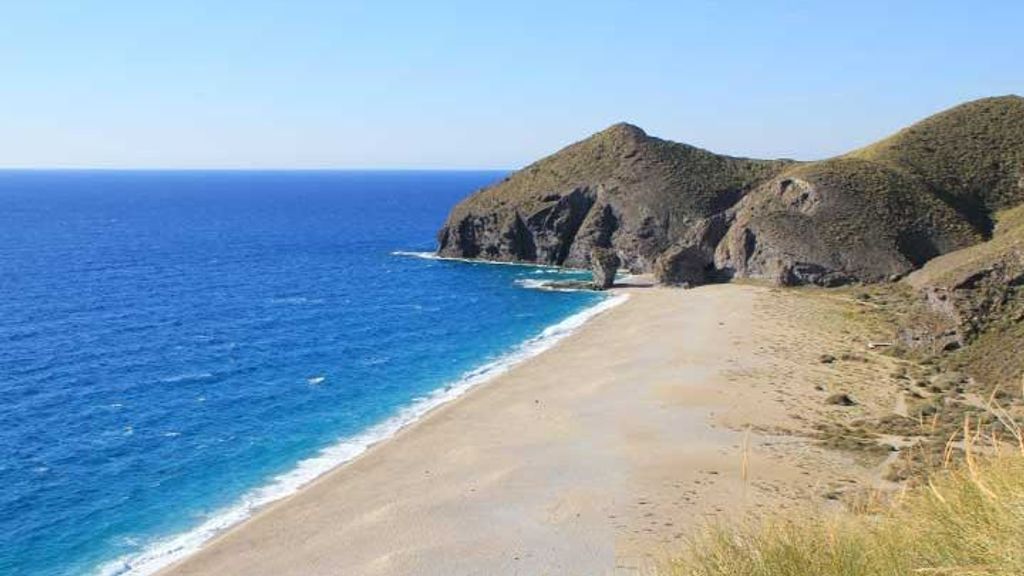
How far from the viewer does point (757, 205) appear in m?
90.6

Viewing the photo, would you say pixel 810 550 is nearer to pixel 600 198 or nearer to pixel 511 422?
pixel 511 422

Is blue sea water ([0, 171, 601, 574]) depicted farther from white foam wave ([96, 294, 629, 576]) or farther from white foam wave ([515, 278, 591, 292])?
white foam wave ([515, 278, 591, 292])

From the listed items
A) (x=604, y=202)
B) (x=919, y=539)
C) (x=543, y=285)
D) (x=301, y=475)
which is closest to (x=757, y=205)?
(x=604, y=202)

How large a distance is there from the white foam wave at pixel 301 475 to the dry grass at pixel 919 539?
23.5m

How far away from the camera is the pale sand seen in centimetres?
2909

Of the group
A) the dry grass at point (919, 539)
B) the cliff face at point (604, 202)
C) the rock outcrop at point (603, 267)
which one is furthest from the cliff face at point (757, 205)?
the dry grass at point (919, 539)

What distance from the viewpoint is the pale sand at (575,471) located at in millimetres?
29094

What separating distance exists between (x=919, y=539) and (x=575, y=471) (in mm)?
25628

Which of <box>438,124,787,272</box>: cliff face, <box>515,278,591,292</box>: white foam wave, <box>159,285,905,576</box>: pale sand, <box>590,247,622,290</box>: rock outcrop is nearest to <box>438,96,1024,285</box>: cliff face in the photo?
<box>438,124,787,272</box>: cliff face

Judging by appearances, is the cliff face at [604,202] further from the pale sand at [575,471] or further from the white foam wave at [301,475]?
the pale sand at [575,471]

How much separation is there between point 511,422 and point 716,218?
54.8 m

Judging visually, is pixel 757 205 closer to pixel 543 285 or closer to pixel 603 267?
pixel 603 267

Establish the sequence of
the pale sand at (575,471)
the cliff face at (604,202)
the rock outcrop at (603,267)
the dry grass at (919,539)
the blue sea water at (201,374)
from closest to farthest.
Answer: the dry grass at (919,539) < the pale sand at (575,471) < the blue sea water at (201,374) < the rock outcrop at (603,267) < the cliff face at (604,202)

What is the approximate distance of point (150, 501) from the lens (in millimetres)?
35000
